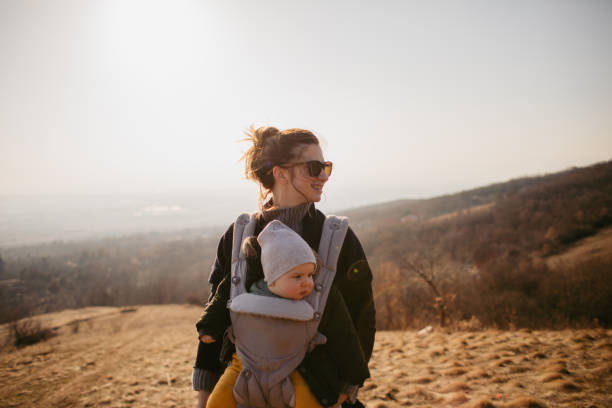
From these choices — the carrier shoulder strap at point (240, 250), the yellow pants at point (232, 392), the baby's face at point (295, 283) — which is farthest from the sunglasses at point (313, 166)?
the yellow pants at point (232, 392)

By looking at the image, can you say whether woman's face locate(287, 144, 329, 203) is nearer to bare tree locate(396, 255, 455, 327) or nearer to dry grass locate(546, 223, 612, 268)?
bare tree locate(396, 255, 455, 327)

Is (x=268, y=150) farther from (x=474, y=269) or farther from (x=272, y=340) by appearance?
(x=474, y=269)

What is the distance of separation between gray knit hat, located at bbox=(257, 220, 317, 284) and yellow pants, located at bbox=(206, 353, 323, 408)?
57cm

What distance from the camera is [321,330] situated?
5.21ft

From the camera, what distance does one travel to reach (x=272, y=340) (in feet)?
4.78

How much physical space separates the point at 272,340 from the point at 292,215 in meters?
0.79

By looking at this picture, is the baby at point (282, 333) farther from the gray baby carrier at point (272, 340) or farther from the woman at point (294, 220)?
the woman at point (294, 220)

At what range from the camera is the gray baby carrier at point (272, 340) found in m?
1.43

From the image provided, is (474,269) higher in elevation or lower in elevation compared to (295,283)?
lower

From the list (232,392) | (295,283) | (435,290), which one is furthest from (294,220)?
(435,290)

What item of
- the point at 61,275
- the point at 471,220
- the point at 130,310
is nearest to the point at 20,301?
the point at 61,275

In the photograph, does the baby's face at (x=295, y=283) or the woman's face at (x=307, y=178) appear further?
the woman's face at (x=307, y=178)

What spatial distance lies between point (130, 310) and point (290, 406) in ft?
92.7

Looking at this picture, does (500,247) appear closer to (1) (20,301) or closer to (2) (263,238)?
(2) (263,238)
